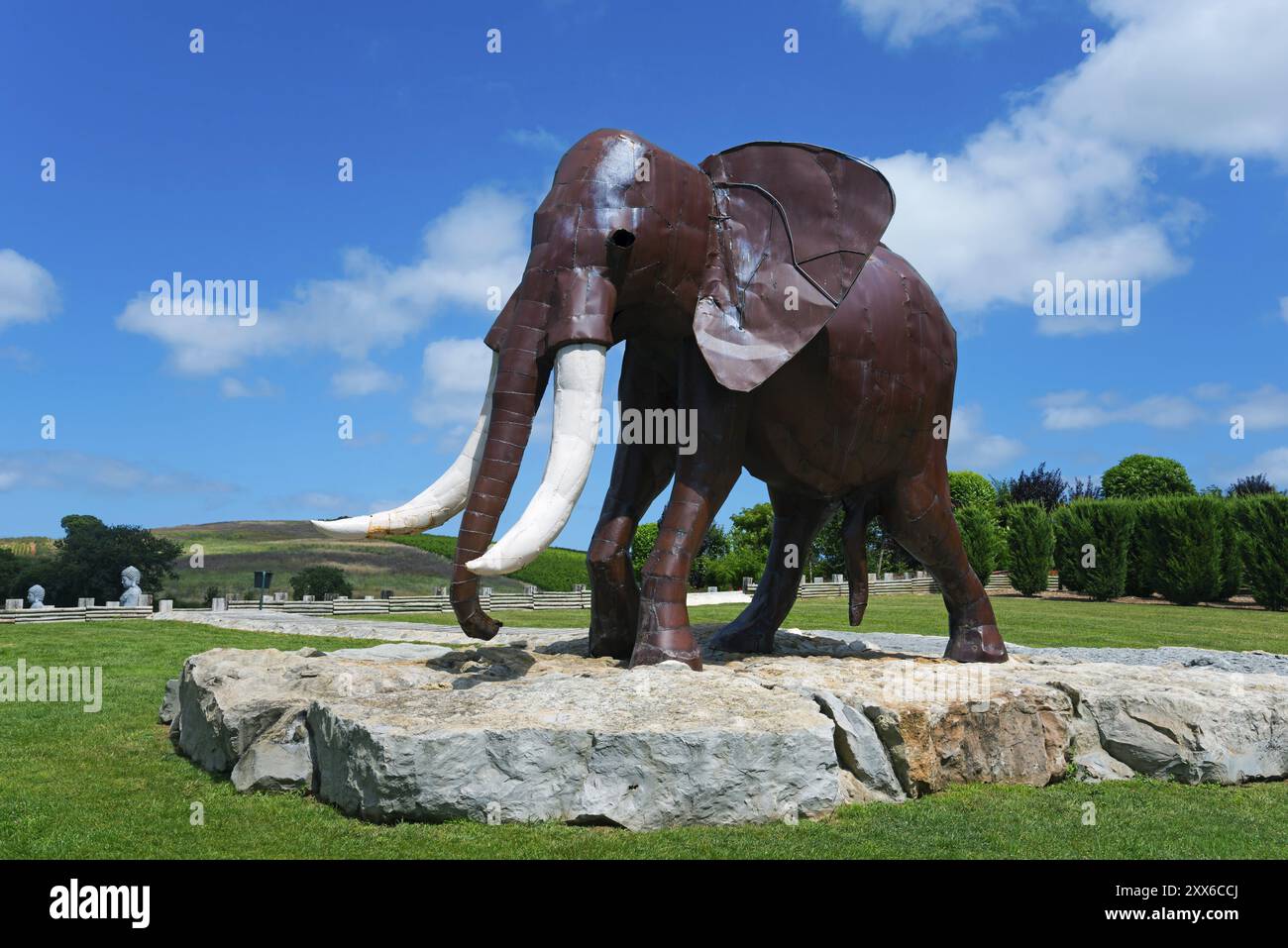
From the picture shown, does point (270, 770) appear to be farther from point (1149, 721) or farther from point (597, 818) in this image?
point (1149, 721)

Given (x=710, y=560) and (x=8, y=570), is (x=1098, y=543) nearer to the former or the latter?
(x=710, y=560)

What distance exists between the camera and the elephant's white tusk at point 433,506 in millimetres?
5707

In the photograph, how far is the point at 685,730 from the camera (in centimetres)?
494

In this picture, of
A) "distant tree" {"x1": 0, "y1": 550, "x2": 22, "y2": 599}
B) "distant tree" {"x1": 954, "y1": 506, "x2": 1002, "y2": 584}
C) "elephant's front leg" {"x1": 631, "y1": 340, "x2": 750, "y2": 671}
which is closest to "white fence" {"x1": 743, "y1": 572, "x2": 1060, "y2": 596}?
"distant tree" {"x1": 954, "y1": 506, "x2": 1002, "y2": 584}

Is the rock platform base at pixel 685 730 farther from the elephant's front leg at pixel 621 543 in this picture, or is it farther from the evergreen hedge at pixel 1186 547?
the evergreen hedge at pixel 1186 547

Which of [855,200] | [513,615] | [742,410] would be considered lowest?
[513,615]

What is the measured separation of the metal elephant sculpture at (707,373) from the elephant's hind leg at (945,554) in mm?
16

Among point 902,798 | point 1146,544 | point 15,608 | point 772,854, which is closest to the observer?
point 772,854

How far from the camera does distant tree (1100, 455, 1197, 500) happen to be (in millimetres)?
42625

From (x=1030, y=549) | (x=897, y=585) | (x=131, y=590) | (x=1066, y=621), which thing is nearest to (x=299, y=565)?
(x=131, y=590)

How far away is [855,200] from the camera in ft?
22.2

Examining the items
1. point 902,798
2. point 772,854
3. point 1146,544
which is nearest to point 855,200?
point 902,798

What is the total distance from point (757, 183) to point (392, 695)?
3.96 meters
